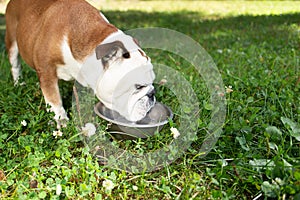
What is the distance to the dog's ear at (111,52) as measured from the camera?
2.67 m

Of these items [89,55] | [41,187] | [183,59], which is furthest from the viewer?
[183,59]

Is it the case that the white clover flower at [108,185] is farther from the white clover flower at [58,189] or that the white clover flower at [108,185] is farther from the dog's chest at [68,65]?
the dog's chest at [68,65]

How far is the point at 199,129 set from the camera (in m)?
2.83

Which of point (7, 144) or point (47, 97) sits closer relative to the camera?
point (7, 144)

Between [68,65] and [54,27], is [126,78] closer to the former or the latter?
[68,65]

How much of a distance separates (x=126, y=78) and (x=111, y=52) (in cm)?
20

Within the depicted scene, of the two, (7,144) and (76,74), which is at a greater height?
(76,74)

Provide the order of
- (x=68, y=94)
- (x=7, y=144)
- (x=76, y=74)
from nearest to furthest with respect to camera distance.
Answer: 1. (x=7, y=144)
2. (x=76, y=74)
3. (x=68, y=94)

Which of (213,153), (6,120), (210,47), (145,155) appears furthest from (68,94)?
(210,47)

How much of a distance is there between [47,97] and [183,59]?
2.19 meters

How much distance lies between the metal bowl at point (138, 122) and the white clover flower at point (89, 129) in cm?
10

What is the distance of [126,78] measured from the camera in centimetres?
276

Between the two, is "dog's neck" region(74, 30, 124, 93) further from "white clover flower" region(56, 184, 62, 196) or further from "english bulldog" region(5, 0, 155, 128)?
"white clover flower" region(56, 184, 62, 196)

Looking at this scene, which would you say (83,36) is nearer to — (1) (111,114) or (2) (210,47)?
(1) (111,114)
